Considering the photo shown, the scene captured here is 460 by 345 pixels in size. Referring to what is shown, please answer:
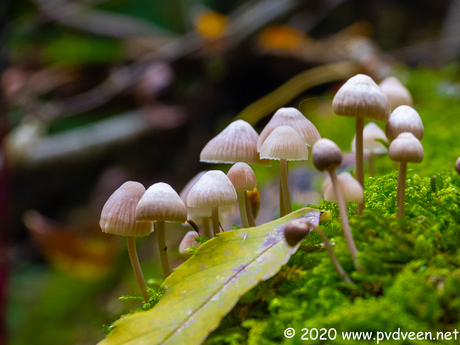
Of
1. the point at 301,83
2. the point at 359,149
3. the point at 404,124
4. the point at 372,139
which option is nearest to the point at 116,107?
the point at 301,83

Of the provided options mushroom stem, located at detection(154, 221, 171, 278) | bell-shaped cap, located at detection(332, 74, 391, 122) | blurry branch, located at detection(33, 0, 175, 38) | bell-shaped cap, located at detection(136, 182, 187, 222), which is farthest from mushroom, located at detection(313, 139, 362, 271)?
blurry branch, located at detection(33, 0, 175, 38)

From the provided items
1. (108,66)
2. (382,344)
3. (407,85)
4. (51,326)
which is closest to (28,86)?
(108,66)

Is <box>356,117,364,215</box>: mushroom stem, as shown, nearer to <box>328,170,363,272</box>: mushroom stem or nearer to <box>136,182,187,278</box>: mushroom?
<box>328,170,363,272</box>: mushroom stem

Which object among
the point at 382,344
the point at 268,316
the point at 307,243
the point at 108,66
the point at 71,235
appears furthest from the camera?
the point at 108,66

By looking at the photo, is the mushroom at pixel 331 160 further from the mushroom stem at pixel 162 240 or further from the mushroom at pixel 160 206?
the mushroom stem at pixel 162 240

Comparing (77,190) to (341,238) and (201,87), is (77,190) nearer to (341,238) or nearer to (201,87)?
(201,87)

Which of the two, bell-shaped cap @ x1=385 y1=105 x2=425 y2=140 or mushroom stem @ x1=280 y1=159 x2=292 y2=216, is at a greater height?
bell-shaped cap @ x1=385 y1=105 x2=425 y2=140

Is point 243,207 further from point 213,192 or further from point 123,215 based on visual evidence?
point 123,215

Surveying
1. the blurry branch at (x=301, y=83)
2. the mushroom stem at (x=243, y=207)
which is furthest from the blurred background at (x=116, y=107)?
the mushroom stem at (x=243, y=207)
